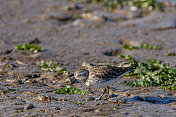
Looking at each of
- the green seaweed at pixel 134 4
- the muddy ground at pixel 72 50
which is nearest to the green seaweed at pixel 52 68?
the muddy ground at pixel 72 50

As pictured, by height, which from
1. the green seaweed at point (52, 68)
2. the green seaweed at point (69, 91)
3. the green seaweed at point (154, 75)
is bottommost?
the green seaweed at point (154, 75)

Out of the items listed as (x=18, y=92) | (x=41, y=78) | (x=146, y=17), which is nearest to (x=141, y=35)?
(x=146, y=17)

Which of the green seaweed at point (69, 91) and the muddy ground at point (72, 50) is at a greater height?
the muddy ground at point (72, 50)

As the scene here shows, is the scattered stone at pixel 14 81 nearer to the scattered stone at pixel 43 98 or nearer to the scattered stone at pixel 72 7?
the scattered stone at pixel 43 98

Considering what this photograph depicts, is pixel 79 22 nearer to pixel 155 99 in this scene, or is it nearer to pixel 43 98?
pixel 155 99

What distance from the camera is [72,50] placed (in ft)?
38.6

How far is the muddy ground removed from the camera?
22.2ft

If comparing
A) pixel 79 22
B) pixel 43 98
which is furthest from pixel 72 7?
pixel 43 98

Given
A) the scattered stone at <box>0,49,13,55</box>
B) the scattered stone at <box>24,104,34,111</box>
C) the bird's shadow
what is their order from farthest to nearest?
1. the scattered stone at <box>0,49,13,55</box>
2. the bird's shadow
3. the scattered stone at <box>24,104,34,111</box>

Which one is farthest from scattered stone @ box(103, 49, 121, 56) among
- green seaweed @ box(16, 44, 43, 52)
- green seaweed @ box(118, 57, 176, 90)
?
green seaweed @ box(16, 44, 43, 52)

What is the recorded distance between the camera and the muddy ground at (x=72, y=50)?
6.78 metres

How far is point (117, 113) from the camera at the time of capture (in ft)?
21.2

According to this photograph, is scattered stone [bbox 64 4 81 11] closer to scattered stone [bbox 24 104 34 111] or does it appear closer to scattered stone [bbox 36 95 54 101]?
scattered stone [bbox 36 95 54 101]

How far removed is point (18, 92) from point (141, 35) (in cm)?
803
